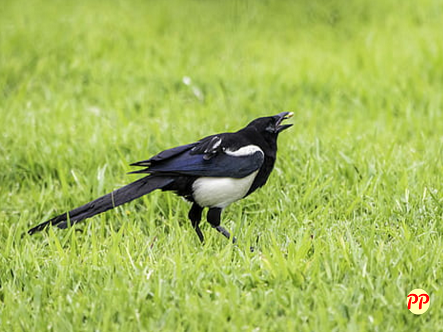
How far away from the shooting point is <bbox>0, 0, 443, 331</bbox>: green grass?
9.38 feet

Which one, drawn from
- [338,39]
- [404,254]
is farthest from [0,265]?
[338,39]

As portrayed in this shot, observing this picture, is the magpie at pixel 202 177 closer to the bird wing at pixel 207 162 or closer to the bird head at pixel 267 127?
the bird wing at pixel 207 162

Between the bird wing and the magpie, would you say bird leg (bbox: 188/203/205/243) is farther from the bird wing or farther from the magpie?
the bird wing

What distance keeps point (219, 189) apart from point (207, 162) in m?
0.17

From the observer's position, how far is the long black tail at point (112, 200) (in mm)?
3586

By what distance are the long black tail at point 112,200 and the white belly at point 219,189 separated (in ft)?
0.58

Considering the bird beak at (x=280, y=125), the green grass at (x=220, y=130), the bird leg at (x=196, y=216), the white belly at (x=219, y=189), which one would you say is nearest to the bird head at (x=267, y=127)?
the bird beak at (x=280, y=125)

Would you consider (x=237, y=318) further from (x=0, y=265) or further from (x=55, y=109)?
(x=55, y=109)

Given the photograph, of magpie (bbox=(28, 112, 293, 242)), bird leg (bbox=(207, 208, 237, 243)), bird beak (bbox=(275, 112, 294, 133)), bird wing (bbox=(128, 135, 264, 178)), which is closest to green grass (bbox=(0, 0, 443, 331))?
bird leg (bbox=(207, 208, 237, 243))

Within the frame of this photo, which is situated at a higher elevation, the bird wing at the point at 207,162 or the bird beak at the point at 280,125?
the bird beak at the point at 280,125

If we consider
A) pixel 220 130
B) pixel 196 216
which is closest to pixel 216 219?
pixel 196 216

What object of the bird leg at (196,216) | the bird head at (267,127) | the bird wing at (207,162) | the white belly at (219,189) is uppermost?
the bird head at (267,127)

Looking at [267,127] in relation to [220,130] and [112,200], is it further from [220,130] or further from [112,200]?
[220,130]

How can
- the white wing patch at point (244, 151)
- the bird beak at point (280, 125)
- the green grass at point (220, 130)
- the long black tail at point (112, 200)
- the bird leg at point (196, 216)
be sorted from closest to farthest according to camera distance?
the green grass at point (220, 130) → the long black tail at point (112, 200) → the white wing patch at point (244, 151) → the bird leg at point (196, 216) → the bird beak at point (280, 125)
